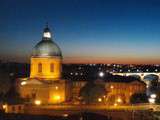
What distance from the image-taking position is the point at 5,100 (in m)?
53.7

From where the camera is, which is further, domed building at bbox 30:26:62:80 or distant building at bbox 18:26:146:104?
domed building at bbox 30:26:62:80

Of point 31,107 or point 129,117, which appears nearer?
→ point 129,117

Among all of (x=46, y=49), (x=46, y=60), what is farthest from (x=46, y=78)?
(x=46, y=49)

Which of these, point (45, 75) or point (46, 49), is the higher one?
point (46, 49)

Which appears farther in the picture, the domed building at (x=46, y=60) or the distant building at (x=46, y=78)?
the domed building at (x=46, y=60)

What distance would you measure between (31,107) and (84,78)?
31386 millimetres

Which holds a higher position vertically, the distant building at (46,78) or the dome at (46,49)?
the dome at (46,49)

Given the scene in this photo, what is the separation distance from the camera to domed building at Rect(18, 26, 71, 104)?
64.4 m

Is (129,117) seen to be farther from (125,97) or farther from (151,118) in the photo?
(125,97)

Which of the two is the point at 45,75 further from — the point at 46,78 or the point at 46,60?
the point at 46,60

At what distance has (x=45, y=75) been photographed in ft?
218

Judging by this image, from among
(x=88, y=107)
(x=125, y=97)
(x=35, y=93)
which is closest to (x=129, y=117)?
(x=88, y=107)

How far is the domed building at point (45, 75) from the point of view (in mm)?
64375

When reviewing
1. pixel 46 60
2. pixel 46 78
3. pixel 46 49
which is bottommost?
pixel 46 78
